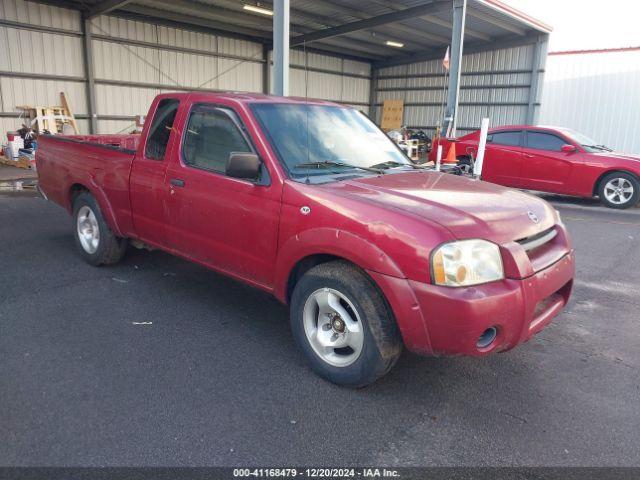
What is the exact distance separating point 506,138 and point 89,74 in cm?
1326

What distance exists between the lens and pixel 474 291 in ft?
8.76

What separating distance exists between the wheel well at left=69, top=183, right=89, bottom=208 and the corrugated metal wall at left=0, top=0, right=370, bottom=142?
1213 cm

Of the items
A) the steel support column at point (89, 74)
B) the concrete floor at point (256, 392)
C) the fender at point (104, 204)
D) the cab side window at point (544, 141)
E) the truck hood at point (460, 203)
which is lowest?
the concrete floor at point (256, 392)

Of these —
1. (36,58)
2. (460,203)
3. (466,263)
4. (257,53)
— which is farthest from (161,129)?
(257,53)

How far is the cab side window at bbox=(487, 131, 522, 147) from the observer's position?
36.9ft

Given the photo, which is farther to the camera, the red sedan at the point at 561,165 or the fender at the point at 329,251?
the red sedan at the point at 561,165

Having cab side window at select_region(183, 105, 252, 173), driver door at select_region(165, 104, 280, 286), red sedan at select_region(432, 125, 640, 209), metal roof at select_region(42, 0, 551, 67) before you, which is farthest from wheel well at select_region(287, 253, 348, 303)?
metal roof at select_region(42, 0, 551, 67)

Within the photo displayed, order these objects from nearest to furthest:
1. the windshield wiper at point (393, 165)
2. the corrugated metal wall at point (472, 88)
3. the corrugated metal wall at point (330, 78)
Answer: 1. the windshield wiper at point (393, 165)
2. the corrugated metal wall at point (472, 88)
3. the corrugated metal wall at point (330, 78)

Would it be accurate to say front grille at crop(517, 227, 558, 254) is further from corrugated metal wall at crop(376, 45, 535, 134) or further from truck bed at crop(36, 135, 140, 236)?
corrugated metal wall at crop(376, 45, 535, 134)

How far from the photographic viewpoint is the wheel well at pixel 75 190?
18.0 feet

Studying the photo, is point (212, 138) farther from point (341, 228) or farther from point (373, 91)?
point (373, 91)

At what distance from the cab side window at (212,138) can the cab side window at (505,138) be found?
8861 mm

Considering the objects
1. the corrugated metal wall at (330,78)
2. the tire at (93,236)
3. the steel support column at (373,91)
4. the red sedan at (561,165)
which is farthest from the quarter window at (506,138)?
the steel support column at (373,91)

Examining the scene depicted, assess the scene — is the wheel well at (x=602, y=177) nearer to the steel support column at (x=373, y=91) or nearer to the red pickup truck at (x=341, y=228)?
the red pickup truck at (x=341, y=228)
